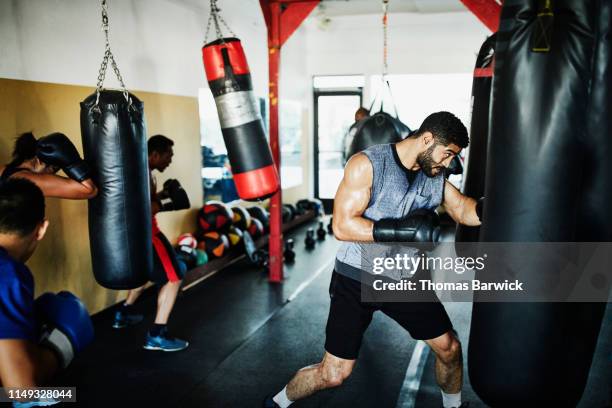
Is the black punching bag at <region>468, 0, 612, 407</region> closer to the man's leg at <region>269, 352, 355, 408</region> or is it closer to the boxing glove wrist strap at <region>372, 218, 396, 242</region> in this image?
the boxing glove wrist strap at <region>372, 218, 396, 242</region>

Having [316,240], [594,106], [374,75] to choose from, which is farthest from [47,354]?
[374,75]

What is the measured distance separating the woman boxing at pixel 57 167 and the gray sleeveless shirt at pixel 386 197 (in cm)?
127

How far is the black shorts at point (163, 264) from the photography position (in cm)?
330

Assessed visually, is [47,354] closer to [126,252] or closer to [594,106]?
[126,252]

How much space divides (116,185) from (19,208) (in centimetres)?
99

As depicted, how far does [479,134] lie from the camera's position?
2.85m

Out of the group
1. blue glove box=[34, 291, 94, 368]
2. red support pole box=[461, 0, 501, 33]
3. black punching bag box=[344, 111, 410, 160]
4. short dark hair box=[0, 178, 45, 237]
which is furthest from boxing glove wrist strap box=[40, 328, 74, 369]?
red support pole box=[461, 0, 501, 33]

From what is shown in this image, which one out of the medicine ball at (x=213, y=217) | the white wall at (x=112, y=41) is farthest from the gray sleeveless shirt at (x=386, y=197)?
the medicine ball at (x=213, y=217)

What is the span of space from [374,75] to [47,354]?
710 cm

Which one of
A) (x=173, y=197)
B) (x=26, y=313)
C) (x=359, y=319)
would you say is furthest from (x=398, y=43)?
(x=26, y=313)

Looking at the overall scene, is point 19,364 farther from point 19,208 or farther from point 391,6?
point 391,6

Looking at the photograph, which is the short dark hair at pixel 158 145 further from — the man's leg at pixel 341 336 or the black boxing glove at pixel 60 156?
the man's leg at pixel 341 336

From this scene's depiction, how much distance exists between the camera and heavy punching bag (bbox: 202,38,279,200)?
303cm

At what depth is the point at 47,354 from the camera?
1.53 meters
